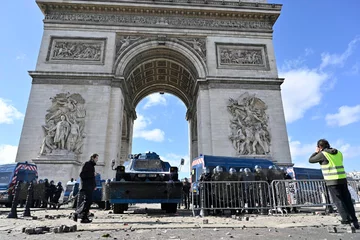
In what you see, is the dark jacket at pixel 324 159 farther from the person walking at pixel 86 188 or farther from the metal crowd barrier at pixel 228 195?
the person walking at pixel 86 188

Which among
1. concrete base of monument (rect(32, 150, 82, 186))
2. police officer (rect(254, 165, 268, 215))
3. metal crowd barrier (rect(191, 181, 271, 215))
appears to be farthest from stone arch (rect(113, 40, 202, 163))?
metal crowd barrier (rect(191, 181, 271, 215))

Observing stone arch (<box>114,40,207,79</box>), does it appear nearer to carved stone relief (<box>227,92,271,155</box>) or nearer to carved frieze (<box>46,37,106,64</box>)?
carved frieze (<box>46,37,106,64</box>)

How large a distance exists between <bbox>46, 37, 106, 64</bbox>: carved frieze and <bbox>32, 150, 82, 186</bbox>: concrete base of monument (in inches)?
267

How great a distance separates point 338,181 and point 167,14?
1741 centimetres

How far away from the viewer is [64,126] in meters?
14.5

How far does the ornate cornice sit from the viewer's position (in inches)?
691

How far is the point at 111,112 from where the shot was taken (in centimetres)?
1577

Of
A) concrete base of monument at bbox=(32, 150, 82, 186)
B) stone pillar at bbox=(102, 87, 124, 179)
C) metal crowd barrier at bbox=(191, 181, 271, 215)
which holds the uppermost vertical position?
stone pillar at bbox=(102, 87, 124, 179)

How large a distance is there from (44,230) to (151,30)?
53.8ft

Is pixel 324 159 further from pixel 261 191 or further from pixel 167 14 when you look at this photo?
pixel 167 14

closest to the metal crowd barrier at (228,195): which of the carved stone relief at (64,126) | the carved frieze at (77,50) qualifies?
the carved stone relief at (64,126)

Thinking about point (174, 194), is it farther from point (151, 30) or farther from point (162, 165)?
point (151, 30)

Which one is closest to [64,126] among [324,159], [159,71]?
[159,71]

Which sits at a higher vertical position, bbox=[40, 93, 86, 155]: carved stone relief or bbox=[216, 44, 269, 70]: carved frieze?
bbox=[216, 44, 269, 70]: carved frieze
